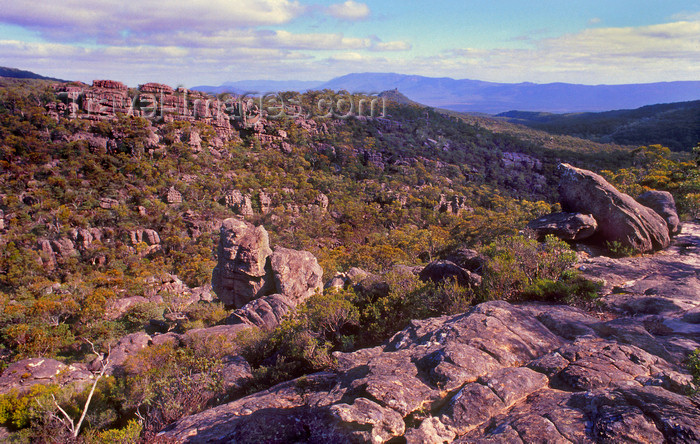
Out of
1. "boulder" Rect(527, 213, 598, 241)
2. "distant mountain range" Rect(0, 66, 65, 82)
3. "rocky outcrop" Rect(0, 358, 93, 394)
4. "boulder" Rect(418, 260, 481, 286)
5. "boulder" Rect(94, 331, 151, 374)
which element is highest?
"distant mountain range" Rect(0, 66, 65, 82)

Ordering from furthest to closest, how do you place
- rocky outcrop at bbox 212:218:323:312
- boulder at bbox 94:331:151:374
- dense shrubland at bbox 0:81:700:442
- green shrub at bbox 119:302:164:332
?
green shrub at bbox 119:302:164:332
rocky outcrop at bbox 212:218:323:312
boulder at bbox 94:331:151:374
dense shrubland at bbox 0:81:700:442

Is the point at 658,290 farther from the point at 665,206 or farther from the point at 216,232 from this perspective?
the point at 216,232

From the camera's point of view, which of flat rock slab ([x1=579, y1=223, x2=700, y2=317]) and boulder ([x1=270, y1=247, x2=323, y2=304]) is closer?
flat rock slab ([x1=579, y1=223, x2=700, y2=317])

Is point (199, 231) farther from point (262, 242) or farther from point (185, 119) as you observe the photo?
point (185, 119)

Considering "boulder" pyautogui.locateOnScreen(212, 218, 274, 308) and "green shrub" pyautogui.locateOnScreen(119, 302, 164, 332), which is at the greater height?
"boulder" pyautogui.locateOnScreen(212, 218, 274, 308)

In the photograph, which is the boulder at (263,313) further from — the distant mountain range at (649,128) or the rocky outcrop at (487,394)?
the distant mountain range at (649,128)

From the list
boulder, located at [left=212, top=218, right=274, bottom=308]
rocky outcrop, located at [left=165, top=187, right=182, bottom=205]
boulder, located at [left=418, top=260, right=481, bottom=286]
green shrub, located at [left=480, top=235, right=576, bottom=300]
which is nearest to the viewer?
green shrub, located at [left=480, top=235, right=576, bottom=300]

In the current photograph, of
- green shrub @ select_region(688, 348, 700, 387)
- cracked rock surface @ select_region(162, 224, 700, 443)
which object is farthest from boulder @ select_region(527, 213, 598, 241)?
green shrub @ select_region(688, 348, 700, 387)

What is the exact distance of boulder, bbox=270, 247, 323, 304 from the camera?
15.7m

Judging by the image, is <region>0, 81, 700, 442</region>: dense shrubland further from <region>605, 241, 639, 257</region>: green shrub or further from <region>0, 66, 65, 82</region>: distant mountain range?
<region>0, 66, 65, 82</region>: distant mountain range

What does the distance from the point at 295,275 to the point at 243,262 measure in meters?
2.55

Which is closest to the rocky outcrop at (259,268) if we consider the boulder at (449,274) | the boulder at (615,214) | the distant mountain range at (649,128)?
the boulder at (449,274)

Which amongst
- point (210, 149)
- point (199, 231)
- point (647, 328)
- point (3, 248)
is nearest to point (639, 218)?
point (647, 328)

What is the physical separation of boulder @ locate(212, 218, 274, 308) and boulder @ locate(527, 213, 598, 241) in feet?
38.1
